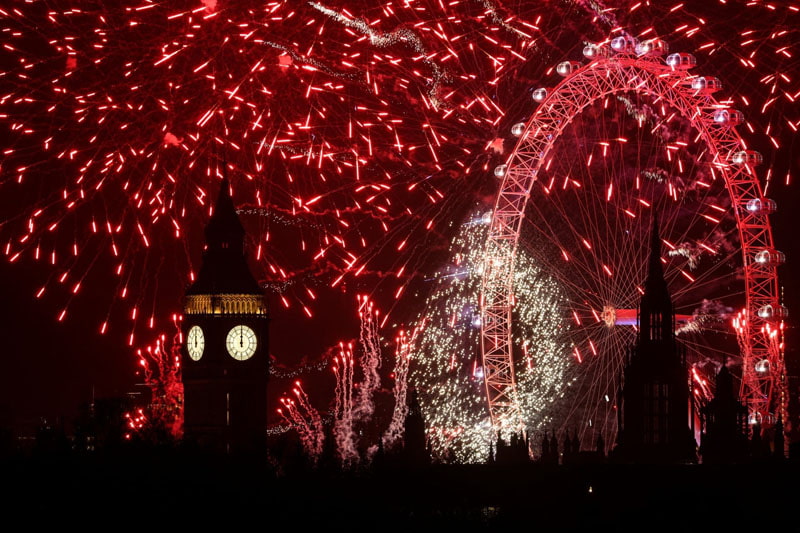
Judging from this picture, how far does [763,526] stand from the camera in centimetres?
13775

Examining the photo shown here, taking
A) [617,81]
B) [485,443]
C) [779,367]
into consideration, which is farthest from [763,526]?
[617,81]

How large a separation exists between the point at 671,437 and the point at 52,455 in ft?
164

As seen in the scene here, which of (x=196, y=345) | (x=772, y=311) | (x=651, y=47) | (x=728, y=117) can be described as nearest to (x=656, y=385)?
(x=772, y=311)

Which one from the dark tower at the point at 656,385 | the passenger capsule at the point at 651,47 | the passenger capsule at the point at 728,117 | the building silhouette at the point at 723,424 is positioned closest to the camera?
the passenger capsule at the point at 651,47

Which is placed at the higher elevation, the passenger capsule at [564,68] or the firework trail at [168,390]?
the passenger capsule at [564,68]

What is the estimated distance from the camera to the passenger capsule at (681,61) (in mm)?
130250

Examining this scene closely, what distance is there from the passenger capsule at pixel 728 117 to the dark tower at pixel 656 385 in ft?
69.2

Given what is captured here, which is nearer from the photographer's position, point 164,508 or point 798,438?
point 164,508

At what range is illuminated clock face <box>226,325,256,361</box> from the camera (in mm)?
154375

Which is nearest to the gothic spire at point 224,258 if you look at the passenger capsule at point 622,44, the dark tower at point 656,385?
the dark tower at point 656,385

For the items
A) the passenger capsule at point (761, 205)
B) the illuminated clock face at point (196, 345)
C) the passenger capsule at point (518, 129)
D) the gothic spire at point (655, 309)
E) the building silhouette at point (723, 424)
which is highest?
the passenger capsule at point (518, 129)

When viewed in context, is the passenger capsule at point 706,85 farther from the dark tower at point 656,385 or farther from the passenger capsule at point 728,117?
the dark tower at point 656,385

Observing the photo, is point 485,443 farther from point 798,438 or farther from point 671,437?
point 798,438

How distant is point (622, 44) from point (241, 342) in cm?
4017
